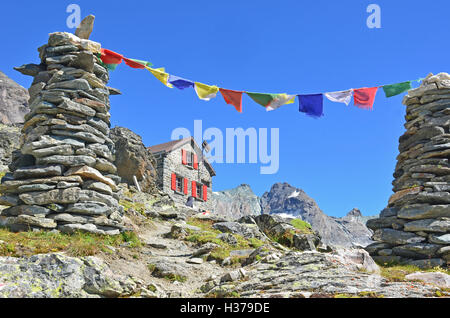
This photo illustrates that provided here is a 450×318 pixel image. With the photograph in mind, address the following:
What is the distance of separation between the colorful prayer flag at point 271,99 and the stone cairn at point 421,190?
3837 mm

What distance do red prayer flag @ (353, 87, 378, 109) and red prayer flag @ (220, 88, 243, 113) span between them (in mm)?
4240

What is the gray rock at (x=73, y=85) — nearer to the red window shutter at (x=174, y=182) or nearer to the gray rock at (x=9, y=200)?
the gray rock at (x=9, y=200)

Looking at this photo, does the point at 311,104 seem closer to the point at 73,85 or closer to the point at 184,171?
the point at 73,85

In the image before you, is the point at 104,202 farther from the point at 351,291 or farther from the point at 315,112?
the point at 315,112

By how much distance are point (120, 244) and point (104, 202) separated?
1265mm

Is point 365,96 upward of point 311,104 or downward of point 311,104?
upward

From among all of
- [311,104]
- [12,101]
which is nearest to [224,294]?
[311,104]

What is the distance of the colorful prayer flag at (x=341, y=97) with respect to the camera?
14.4m

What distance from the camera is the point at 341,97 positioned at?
14.5 m

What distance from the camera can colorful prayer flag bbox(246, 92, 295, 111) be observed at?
46.0ft

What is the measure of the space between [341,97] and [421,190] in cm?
456

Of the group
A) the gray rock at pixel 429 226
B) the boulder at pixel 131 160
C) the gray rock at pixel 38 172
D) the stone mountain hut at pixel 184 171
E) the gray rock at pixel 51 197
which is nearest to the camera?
the gray rock at pixel 51 197

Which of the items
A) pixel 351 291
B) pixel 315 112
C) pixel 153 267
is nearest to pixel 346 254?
pixel 351 291

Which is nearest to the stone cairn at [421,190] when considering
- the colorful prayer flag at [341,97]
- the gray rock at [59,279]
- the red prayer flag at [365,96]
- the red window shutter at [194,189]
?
the red prayer flag at [365,96]
